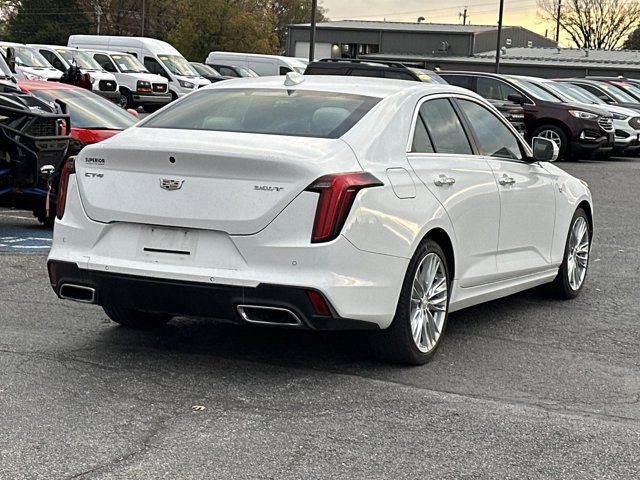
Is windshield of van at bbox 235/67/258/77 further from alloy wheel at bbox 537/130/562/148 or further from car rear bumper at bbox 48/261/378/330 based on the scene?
car rear bumper at bbox 48/261/378/330

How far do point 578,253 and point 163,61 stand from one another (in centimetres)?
3366

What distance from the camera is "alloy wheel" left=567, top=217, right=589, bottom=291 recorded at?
8781 mm

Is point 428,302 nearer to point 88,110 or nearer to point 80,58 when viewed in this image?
point 88,110

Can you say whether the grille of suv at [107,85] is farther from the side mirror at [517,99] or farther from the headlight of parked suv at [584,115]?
the headlight of parked suv at [584,115]

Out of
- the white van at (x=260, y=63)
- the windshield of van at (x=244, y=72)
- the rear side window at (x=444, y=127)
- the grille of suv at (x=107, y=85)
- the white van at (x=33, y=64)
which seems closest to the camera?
the rear side window at (x=444, y=127)

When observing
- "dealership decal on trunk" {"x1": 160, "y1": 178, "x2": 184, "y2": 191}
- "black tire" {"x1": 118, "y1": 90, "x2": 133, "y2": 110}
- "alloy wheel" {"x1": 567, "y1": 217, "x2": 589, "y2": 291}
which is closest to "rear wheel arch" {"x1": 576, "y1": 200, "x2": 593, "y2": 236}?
"alloy wheel" {"x1": 567, "y1": 217, "x2": 589, "y2": 291}

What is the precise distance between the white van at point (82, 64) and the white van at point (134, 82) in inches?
34.3

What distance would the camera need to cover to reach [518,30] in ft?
336

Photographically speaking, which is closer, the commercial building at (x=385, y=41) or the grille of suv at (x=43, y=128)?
the grille of suv at (x=43, y=128)

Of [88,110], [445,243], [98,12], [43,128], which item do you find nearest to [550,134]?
[88,110]

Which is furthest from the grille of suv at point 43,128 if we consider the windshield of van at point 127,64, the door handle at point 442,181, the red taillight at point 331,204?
the windshield of van at point 127,64

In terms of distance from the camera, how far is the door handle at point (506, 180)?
7420 millimetres

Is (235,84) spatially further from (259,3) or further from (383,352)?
(259,3)

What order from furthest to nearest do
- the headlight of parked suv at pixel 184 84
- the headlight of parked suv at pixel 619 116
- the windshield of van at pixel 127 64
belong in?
the headlight of parked suv at pixel 184 84 < the windshield of van at pixel 127 64 < the headlight of parked suv at pixel 619 116
